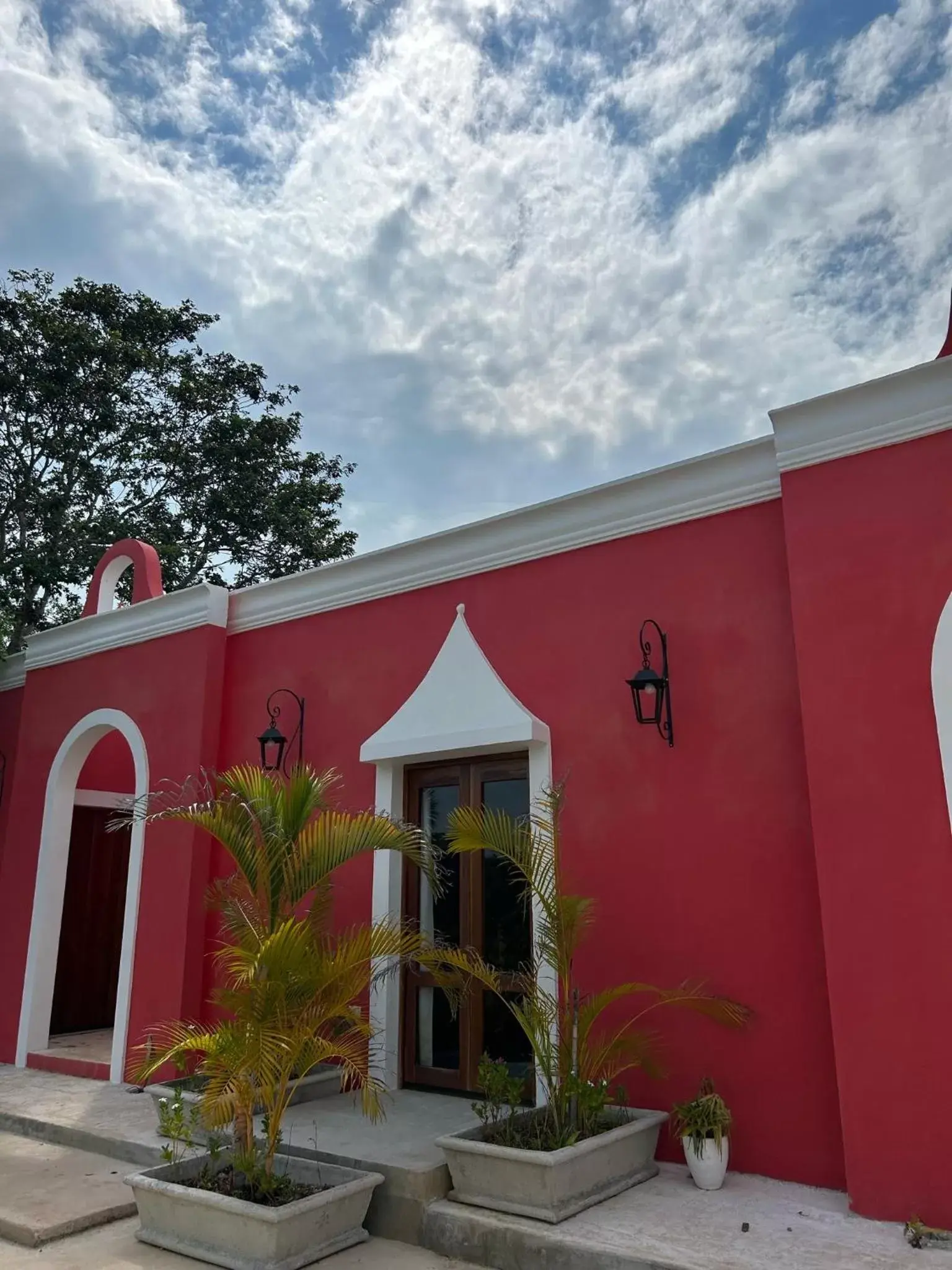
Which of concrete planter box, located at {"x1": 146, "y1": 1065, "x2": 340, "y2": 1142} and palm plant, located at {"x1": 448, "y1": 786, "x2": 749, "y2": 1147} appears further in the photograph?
concrete planter box, located at {"x1": 146, "y1": 1065, "x2": 340, "y2": 1142}

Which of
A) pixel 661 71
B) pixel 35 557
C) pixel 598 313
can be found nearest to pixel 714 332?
pixel 598 313

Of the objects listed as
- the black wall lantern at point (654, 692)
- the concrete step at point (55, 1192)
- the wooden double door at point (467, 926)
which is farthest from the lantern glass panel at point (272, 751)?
the black wall lantern at point (654, 692)

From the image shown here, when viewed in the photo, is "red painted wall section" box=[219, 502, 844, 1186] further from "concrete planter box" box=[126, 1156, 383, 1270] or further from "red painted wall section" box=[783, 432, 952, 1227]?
"concrete planter box" box=[126, 1156, 383, 1270]

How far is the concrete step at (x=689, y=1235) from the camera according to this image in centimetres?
298

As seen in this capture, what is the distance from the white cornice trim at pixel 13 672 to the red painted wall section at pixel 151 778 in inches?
8.9

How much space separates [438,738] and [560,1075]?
2.10 m

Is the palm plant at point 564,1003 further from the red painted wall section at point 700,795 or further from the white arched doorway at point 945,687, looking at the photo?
the white arched doorway at point 945,687

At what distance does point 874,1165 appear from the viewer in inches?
133

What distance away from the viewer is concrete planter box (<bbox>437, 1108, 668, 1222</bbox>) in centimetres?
338

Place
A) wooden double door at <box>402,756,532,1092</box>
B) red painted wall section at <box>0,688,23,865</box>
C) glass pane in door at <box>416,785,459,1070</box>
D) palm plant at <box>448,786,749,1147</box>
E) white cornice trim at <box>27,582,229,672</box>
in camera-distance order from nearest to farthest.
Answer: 1. palm plant at <box>448,786,749,1147</box>
2. wooden double door at <box>402,756,532,1092</box>
3. glass pane in door at <box>416,785,459,1070</box>
4. white cornice trim at <box>27,582,229,672</box>
5. red painted wall section at <box>0,688,23,865</box>

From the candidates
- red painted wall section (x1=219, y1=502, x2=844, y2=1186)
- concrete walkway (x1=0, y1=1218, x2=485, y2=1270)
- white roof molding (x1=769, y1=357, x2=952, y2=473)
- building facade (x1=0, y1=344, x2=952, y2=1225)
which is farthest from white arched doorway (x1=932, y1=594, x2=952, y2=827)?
concrete walkway (x1=0, y1=1218, x2=485, y2=1270)

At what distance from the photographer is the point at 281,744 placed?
20.5 feet

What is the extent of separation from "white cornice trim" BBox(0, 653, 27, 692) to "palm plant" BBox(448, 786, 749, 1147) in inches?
220

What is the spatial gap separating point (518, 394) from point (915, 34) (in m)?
3.41
